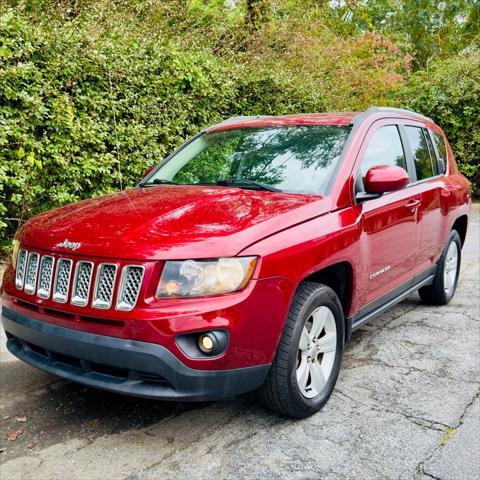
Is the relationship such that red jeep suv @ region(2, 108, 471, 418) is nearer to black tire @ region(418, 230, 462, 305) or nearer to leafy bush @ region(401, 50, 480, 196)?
black tire @ region(418, 230, 462, 305)

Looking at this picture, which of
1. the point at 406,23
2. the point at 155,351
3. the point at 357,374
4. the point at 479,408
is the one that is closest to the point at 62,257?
the point at 155,351

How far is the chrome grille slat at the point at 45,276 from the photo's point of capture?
287cm

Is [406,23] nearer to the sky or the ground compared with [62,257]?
nearer to the sky

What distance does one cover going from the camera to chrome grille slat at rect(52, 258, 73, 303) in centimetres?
278

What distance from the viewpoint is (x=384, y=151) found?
411 cm

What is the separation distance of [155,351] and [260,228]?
786mm

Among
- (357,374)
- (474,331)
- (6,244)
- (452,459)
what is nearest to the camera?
(452,459)

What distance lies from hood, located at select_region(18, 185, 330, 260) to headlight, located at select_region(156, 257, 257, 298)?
43 millimetres

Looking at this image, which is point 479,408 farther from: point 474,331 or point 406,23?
point 406,23

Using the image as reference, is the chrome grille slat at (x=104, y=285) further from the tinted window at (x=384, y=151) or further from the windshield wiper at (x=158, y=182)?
the tinted window at (x=384, y=151)

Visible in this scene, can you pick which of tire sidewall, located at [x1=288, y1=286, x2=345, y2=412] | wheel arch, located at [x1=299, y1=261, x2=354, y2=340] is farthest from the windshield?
tire sidewall, located at [x1=288, y1=286, x2=345, y2=412]

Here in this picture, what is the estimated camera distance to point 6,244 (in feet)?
19.5

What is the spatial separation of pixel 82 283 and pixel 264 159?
5.42 feet

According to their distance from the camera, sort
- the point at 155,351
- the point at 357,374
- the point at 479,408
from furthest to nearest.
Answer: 1. the point at 357,374
2. the point at 479,408
3. the point at 155,351
